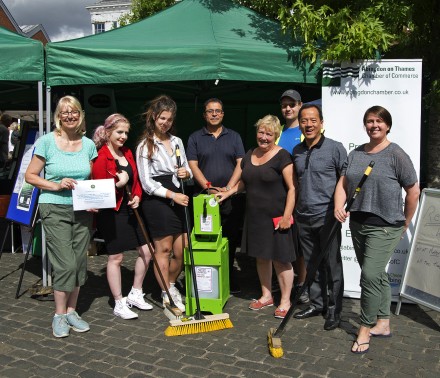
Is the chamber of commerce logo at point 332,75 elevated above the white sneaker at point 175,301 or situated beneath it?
elevated above

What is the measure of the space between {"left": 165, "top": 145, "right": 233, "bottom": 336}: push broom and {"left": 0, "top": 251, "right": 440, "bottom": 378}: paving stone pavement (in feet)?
0.18

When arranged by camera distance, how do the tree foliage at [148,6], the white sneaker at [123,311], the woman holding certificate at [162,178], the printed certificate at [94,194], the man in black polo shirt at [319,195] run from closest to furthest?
the printed certificate at [94,194] → the man in black polo shirt at [319,195] → the woman holding certificate at [162,178] → the white sneaker at [123,311] → the tree foliage at [148,6]

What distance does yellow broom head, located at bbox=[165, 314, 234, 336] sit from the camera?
12.9 feet

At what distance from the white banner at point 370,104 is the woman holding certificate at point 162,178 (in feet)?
5.04

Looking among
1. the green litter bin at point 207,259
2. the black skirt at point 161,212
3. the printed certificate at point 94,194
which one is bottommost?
the green litter bin at point 207,259

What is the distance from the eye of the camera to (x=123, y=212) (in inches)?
167

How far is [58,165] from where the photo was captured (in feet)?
12.5

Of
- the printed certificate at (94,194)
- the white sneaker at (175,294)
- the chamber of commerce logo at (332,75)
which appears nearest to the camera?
the printed certificate at (94,194)

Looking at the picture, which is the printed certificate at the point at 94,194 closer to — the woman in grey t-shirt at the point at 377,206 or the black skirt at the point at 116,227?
the black skirt at the point at 116,227

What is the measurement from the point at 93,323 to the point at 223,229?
1.48 metres

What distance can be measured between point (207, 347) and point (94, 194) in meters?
1.44

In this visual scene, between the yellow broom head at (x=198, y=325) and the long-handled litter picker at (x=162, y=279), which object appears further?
the long-handled litter picker at (x=162, y=279)

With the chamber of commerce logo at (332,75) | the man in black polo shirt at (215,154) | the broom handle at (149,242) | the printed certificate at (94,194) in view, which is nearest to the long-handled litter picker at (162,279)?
the broom handle at (149,242)

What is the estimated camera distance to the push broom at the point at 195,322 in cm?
393
